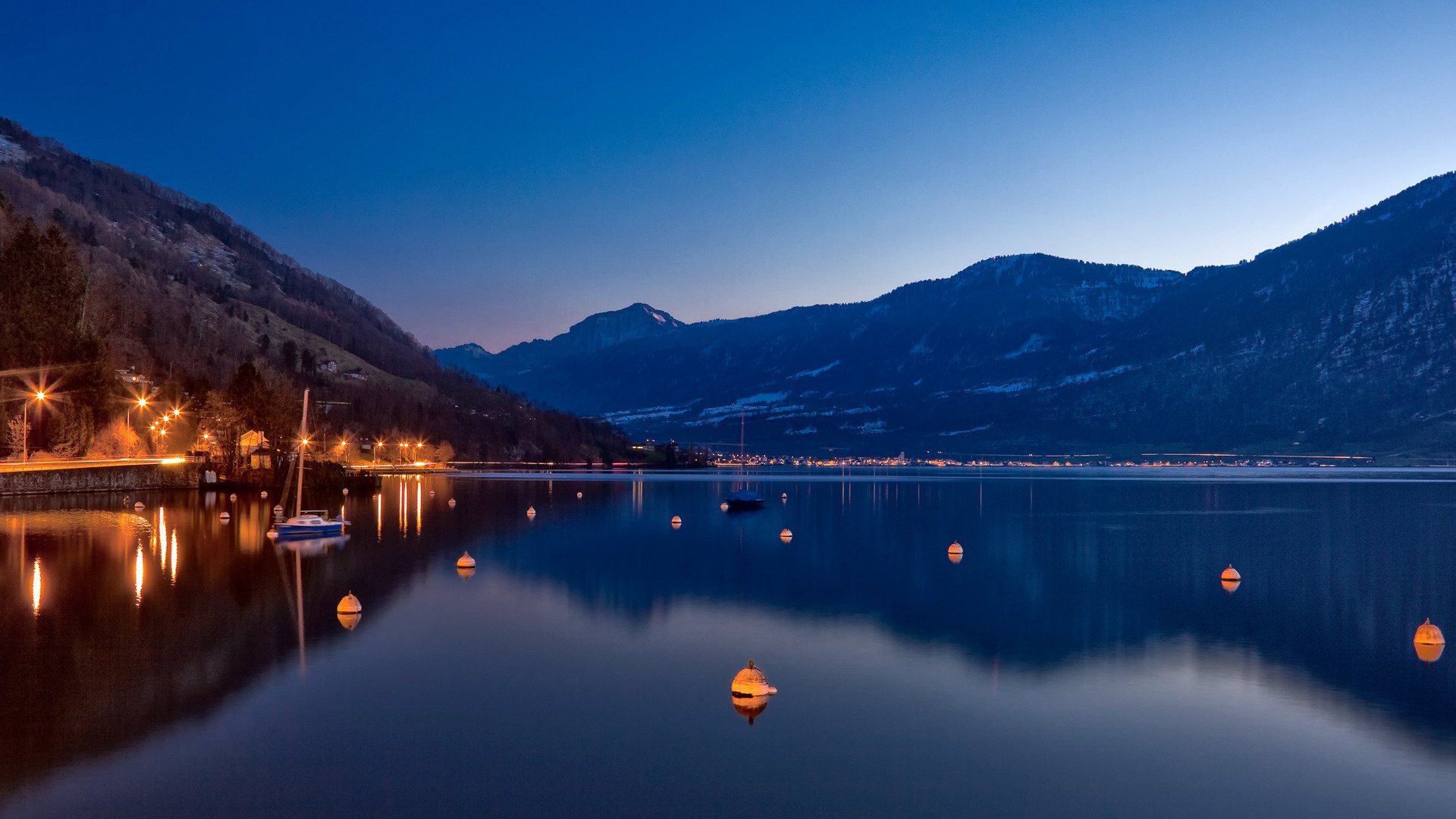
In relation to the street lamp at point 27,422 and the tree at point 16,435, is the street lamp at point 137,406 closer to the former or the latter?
the street lamp at point 27,422

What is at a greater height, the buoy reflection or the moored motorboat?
the buoy reflection

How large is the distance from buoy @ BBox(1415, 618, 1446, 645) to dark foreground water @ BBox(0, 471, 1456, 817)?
700mm

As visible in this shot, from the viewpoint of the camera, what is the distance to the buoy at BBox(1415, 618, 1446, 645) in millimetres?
29312

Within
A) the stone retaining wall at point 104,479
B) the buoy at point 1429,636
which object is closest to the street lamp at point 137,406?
the stone retaining wall at point 104,479

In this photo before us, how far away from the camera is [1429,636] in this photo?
29.4 m

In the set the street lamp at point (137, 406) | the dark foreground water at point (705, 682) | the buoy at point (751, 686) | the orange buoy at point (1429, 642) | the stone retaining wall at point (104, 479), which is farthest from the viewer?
the street lamp at point (137, 406)

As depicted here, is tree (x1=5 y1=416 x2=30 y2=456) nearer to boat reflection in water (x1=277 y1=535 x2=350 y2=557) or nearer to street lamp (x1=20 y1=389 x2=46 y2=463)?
street lamp (x1=20 y1=389 x2=46 y2=463)

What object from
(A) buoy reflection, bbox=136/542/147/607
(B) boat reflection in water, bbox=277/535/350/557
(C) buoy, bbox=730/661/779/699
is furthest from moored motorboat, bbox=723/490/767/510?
(C) buoy, bbox=730/661/779/699

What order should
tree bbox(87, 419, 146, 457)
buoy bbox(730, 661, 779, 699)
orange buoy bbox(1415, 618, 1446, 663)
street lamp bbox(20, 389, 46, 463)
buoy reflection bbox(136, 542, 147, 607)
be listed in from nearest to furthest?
buoy bbox(730, 661, 779, 699)
orange buoy bbox(1415, 618, 1446, 663)
buoy reflection bbox(136, 542, 147, 607)
street lamp bbox(20, 389, 46, 463)
tree bbox(87, 419, 146, 457)

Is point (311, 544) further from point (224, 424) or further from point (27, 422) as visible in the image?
point (224, 424)

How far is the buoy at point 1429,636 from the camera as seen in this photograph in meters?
29.3

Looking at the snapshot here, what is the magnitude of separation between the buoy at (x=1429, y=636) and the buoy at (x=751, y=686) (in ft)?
63.1

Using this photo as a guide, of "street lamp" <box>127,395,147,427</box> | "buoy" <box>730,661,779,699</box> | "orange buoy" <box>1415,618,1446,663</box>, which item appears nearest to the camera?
"buoy" <box>730,661,779,699</box>

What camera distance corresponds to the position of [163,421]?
405 feet
